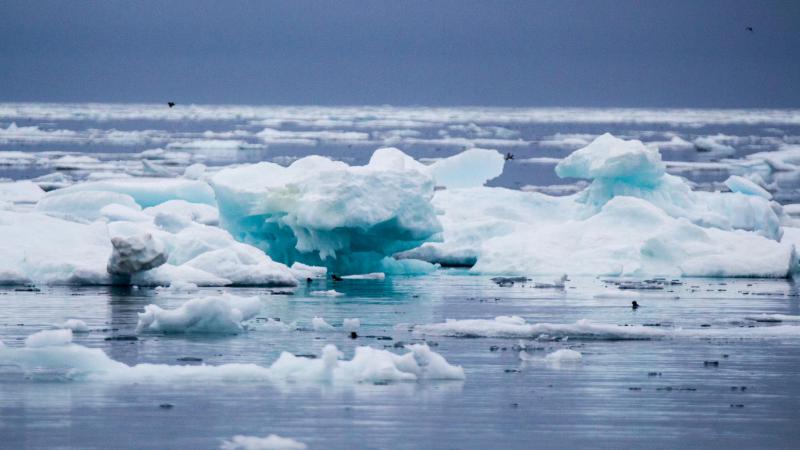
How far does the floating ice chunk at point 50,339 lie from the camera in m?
8.89

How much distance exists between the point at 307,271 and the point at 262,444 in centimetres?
951

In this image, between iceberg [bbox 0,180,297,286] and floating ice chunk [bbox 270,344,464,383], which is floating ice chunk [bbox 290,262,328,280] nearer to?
iceberg [bbox 0,180,297,286]

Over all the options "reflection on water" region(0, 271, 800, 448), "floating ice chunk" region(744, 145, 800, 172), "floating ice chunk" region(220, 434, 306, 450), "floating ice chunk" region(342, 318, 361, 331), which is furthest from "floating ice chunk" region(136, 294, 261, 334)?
"floating ice chunk" region(744, 145, 800, 172)

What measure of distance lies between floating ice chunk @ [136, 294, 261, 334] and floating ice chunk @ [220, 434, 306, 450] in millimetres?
3907

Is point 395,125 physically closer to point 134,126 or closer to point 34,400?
point 134,126

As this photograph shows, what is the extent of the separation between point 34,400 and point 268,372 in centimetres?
143

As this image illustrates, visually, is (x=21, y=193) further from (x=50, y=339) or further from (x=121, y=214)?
(x=50, y=339)

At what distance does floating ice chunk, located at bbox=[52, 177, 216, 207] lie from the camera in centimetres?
2000

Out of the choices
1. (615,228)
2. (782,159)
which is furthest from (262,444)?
(782,159)

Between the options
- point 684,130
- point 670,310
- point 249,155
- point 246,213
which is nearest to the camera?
point 670,310

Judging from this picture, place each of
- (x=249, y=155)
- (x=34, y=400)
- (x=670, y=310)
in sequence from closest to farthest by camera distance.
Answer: (x=34, y=400)
(x=670, y=310)
(x=249, y=155)

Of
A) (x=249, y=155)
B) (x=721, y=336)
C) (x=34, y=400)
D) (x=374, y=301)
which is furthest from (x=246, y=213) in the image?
(x=249, y=155)

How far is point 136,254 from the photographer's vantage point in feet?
45.6

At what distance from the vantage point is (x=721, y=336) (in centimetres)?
1110
